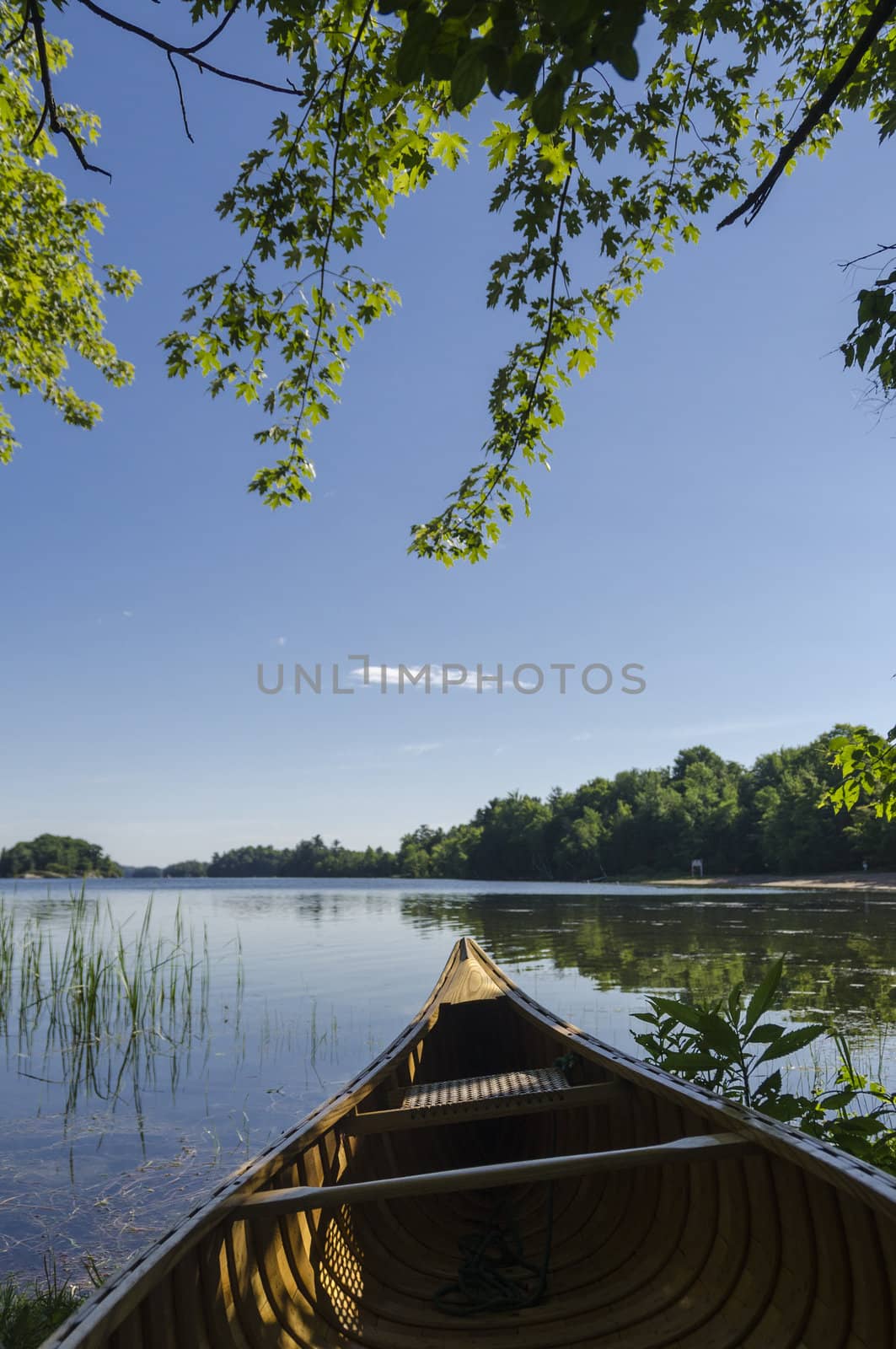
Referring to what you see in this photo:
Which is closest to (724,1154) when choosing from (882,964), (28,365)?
(28,365)

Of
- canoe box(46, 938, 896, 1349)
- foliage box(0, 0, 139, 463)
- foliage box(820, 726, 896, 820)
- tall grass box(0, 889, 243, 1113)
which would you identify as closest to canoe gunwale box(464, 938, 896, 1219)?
canoe box(46, 938, 896, 1349)

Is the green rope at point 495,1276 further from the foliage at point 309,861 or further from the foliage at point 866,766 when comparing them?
the foliage at point 309,861

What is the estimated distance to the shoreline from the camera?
45.3 meters

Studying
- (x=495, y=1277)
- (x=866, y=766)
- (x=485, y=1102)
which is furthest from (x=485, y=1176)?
(x=866, y=766)

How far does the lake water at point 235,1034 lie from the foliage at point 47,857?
10688 centimetres

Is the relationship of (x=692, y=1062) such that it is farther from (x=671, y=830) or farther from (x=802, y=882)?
(x=671, y=830)

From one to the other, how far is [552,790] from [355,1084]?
12487cm

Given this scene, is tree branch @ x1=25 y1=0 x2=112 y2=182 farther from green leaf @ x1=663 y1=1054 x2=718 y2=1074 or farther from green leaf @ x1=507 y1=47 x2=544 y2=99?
green leaf @ x1=663 y1=1054 x2=718 y2=1074

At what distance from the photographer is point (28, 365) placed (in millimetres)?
10500

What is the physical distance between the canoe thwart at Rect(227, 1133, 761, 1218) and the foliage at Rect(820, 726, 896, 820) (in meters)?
2.98

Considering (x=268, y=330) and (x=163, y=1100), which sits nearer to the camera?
(x=268, y=330)

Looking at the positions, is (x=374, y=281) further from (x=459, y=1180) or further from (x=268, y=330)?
(x=459, y=1180)

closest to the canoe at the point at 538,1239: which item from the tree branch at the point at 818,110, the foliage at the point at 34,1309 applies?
the foliage at the point at 34,1309

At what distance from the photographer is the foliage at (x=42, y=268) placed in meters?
8.51
